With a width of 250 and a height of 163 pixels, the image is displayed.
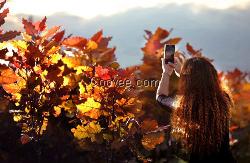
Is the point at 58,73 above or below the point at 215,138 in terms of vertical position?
above

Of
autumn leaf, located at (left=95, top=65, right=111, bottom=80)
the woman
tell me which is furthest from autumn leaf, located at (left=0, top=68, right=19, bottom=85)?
the woman

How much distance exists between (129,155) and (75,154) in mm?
991

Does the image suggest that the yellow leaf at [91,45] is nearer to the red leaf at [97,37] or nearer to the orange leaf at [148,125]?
the red leaf at [97,37]

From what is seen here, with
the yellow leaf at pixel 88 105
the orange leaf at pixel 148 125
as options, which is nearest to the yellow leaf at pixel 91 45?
the yellow leaf at pixel 88 105

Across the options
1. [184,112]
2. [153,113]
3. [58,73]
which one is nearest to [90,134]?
[58,73]

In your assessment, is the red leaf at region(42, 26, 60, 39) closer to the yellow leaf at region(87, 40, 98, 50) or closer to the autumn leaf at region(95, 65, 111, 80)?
the yellow leaf at region(87, 40, 98, 50)

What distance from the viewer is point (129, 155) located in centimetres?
848

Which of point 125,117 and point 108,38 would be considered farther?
point 108,38

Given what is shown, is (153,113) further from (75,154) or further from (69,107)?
(69,107)

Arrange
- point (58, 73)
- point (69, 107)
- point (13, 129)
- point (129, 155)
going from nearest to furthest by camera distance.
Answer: point (58, 73) < point (69, 107) < point (13, 129) < point (129, 155)

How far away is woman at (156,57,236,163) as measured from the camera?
381 cm

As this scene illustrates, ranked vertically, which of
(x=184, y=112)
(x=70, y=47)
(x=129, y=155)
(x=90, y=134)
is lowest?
(x=129, y=155)

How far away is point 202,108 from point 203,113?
41 mm

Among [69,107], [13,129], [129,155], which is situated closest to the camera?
[69,107]
